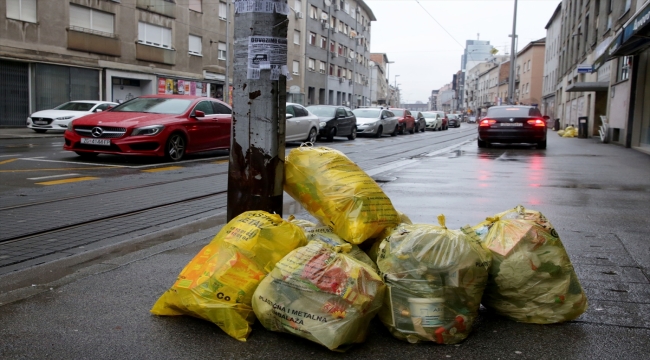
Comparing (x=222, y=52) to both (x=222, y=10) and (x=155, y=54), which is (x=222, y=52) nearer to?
(x=222, y=10)

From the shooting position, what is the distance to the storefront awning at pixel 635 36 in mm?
14320

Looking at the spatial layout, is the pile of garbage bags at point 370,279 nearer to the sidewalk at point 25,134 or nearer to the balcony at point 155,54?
the sidewalk at point 25,134

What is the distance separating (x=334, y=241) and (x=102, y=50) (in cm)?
2895

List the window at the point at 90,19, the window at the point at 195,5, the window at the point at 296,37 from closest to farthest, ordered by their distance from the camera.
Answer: the window at the point at 90,19 → the window at the point at 195,5 → the window at the point at 296,37

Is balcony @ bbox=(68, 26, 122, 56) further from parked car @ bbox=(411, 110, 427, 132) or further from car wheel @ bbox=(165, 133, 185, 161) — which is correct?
parked car @ bbox=(411, 110, 427, 132)

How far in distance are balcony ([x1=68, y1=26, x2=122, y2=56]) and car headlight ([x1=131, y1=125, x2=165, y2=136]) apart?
18.7m

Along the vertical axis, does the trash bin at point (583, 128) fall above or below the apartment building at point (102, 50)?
below

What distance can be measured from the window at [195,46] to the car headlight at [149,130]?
26.9 metres

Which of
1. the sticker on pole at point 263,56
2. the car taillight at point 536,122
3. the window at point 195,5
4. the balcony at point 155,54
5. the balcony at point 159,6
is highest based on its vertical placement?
the window at point 195,5

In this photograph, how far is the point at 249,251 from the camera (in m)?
3.22

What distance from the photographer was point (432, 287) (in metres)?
3.03

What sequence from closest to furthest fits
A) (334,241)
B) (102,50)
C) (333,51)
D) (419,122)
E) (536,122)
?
1. (334,241)
2. (536,122)
3. (102,50)
4. (419,122)
5. (333,51)

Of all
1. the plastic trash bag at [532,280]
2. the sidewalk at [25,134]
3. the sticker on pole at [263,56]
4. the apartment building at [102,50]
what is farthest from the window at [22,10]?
the plastic trash bag at [532,280]

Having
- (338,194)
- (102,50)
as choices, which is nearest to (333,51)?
(102,50)
